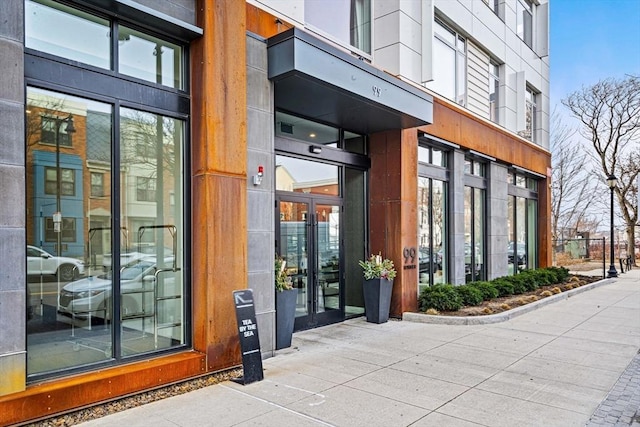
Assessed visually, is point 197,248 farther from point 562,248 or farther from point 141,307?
point 562,248

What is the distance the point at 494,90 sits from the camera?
49.7ft

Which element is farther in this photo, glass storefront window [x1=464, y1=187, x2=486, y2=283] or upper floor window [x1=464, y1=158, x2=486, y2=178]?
upper floor window [x1=464, y1=158, x2=486, y2=178]

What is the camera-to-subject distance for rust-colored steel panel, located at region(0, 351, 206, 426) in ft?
14.0

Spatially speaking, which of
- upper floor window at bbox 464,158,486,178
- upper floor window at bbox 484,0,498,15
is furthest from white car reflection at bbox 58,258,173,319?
upper floor window at bbox 484,0,498,15

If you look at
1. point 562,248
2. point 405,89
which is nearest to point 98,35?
point 405,89

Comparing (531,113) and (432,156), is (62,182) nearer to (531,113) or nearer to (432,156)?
(432,156)

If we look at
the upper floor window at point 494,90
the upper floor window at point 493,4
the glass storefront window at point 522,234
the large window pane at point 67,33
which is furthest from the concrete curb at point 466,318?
the upper floor window at point 493,4

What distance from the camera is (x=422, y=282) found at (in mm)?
11133

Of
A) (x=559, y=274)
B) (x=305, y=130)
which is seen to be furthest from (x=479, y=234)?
(x=305, y=130)

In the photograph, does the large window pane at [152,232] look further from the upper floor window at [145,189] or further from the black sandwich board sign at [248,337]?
the black sandwich board sign at [248,337]

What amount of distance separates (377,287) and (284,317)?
8.62 feet

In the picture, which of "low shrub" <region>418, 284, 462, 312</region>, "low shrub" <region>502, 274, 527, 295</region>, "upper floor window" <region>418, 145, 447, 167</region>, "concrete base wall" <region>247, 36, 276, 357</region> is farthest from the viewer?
"low shrub" <region>502, 274, 527, 295</region>

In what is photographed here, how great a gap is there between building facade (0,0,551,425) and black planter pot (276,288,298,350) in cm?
18

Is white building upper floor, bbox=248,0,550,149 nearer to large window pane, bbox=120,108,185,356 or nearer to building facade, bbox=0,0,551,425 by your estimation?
building facade, bbox=0,0,551,425
